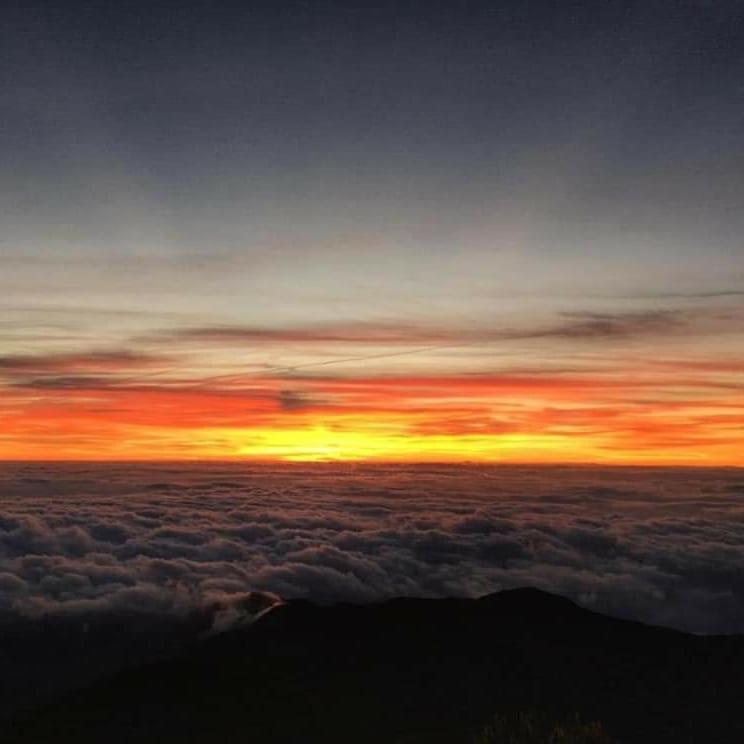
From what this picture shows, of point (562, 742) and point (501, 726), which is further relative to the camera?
point (501, 726)
